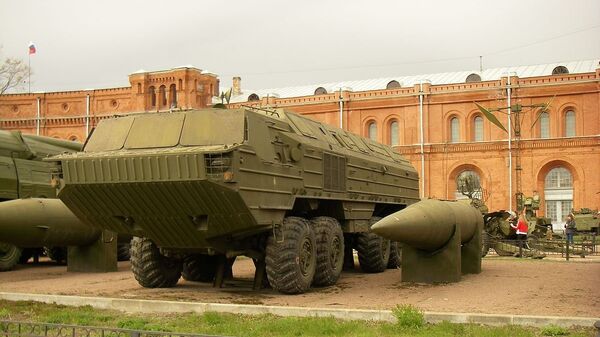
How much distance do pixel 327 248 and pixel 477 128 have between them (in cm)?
3577

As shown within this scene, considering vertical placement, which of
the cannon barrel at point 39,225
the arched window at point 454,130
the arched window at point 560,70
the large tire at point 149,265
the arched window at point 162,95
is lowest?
the large tire at point 149,265

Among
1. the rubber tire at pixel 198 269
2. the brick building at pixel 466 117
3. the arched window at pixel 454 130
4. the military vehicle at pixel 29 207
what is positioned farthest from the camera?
the arched window at pixel 454 130

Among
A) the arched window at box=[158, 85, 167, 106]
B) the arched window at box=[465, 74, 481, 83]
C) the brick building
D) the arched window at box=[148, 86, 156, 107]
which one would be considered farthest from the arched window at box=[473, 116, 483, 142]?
the arched window at box=[148, 86, 156, 107]

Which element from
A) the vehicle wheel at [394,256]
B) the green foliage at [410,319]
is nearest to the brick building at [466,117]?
the vehicle wheel at [394,256]

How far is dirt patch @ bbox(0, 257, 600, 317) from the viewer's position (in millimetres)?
9961

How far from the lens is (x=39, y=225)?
1498 cm

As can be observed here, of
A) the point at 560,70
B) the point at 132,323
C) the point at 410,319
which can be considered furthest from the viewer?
the point at 560,70

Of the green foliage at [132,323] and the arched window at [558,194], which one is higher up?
the arched window at [558,194]

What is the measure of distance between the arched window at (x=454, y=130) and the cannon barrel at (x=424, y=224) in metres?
33.4

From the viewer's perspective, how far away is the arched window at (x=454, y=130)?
1832 inches

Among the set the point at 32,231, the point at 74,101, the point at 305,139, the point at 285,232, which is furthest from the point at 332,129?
the point at 74,101

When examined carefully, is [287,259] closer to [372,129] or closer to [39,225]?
[39,225]

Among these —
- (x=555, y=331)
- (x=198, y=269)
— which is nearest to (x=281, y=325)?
(x=555, y=331)

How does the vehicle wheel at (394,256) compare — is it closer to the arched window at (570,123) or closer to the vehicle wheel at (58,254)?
the vehicle wheel at (58,254)
